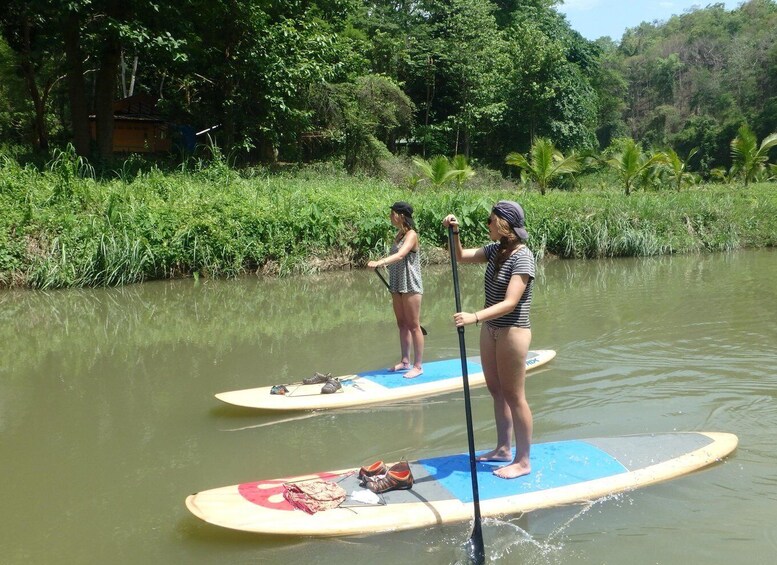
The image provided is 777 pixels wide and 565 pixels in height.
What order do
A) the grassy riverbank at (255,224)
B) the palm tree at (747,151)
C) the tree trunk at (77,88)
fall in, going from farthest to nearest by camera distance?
the palm tree at (747,151) → the tree trunk at (77,88) → the grassy riverbank at (255,224)

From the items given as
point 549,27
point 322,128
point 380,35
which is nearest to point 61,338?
point 322,128

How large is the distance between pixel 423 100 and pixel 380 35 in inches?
140

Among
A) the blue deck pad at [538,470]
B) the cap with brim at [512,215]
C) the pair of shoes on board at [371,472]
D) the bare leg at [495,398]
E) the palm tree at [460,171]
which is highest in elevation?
the palm tree at [460,171]

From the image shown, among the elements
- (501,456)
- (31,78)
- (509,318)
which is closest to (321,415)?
(501,456)

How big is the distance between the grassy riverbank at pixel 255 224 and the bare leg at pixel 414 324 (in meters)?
7.20

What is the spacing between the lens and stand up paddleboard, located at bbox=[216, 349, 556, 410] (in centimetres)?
615

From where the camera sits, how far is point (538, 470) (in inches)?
180

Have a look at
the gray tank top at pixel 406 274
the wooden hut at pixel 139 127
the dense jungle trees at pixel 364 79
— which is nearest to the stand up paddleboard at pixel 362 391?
the gray tank top at pixel 406 274

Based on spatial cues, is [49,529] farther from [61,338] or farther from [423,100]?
[423,100]

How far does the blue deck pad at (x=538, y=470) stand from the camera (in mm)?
4348

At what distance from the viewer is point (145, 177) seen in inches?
603

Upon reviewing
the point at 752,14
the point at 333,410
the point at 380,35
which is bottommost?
the point at 333,410

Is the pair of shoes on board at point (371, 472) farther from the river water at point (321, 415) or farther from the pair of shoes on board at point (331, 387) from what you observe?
the pair of shoes on board at point (331, 387)

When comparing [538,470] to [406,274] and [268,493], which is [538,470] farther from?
[406,274]
